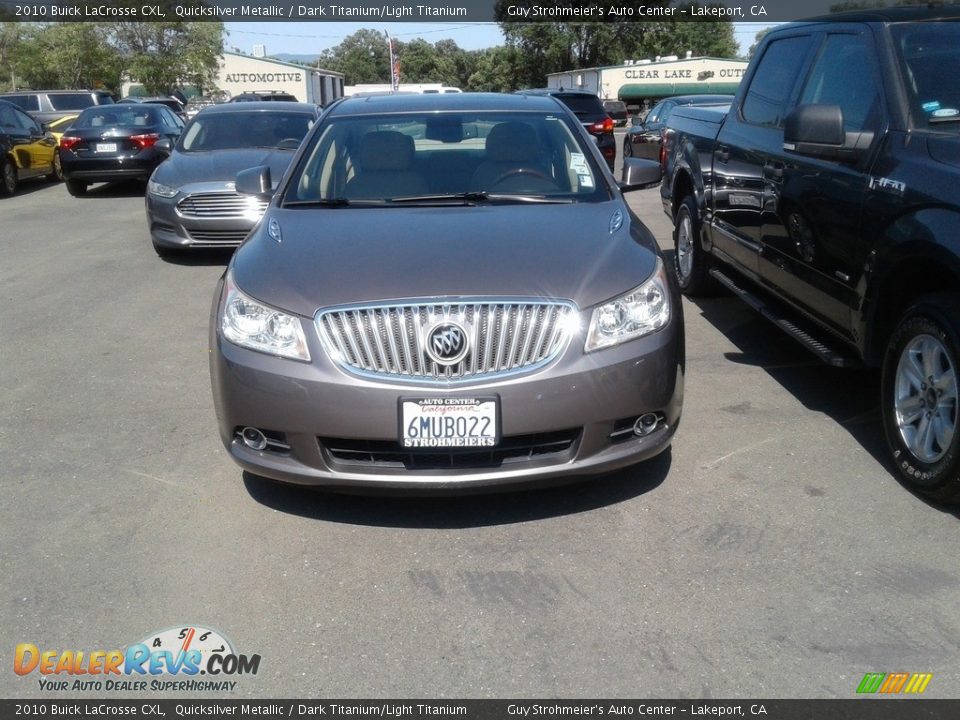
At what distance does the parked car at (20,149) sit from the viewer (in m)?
15.9

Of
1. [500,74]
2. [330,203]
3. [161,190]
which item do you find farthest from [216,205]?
[500,74]

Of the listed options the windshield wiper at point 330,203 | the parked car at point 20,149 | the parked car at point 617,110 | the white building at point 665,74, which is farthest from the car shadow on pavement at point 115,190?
the white building at point 665,74

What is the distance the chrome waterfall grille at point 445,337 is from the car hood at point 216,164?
6.29 metres

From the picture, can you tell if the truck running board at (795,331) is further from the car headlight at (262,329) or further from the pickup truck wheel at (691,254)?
the car headlight at (262,329)

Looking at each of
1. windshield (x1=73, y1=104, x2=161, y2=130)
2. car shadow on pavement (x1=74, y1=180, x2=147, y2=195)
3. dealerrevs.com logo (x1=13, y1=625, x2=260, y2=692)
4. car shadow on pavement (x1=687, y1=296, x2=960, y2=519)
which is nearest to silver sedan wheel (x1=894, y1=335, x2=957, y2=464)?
car shadow on pavement (x1=687, y1=296, x2=960, y2=519)

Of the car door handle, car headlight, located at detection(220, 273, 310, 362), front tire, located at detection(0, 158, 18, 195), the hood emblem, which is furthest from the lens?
front tire, located at detection(0, 158, 18, 195)

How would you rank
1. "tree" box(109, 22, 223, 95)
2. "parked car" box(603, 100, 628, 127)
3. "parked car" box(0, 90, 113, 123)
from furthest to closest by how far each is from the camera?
1. "tree" box(109, 22, 223, 95)
2. "parked car" box(603, 100, 628, 127)
3. "parked car" box(0, 90, 113, 123)

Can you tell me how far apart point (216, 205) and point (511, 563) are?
685 centimetres

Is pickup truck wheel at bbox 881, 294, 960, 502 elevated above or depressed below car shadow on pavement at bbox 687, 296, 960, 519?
above

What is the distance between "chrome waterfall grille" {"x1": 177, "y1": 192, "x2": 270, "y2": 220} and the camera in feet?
31.0

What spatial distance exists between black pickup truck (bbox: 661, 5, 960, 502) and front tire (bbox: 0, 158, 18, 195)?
13.5 m

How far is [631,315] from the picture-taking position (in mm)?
3768

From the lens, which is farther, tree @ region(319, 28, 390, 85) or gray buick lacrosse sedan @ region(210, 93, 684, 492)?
tree @ region(319, 28, 390, 85)
